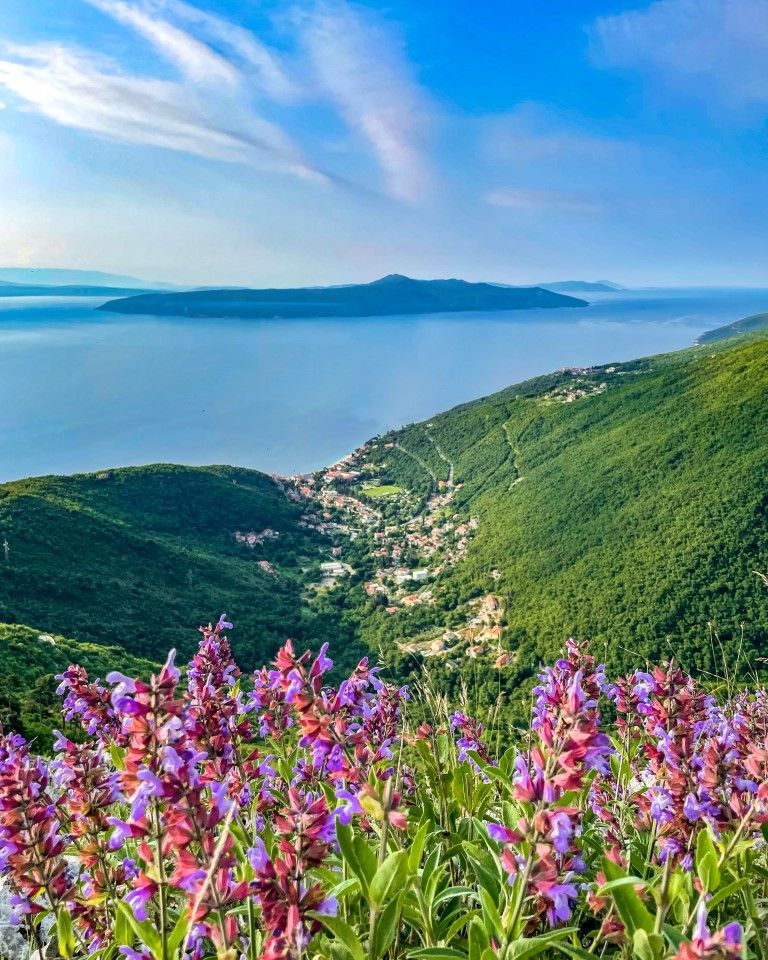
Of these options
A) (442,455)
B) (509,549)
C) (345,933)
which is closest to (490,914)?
(345,933)

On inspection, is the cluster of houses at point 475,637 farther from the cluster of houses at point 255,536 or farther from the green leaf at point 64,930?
the green leaf at point 64,930

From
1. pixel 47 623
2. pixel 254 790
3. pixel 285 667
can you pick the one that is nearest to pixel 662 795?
pixel 285 667

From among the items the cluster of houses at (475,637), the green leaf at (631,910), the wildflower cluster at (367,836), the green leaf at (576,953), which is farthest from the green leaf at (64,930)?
the cluster of houses at (475,637)

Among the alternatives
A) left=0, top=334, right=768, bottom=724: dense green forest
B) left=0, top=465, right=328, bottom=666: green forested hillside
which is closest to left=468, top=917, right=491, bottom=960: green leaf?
left=0, top=334, right=768, bottom=724: dense green forest

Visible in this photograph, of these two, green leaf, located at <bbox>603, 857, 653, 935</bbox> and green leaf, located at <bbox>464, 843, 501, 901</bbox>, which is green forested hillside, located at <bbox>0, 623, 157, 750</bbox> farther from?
green leaf, located at <bbox>603, 857, 653, 935</bbox>

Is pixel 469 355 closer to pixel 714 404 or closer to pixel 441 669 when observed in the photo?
pixel 714 404
